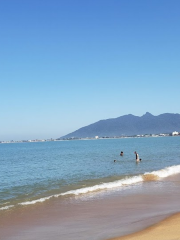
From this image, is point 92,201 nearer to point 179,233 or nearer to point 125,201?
point 125,201

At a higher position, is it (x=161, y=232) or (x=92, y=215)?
(x=161, y=232)

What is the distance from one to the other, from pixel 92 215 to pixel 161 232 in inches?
152

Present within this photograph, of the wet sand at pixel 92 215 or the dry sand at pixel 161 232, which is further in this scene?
the wet sand at pixel 92 215

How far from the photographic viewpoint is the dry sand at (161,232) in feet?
29.4

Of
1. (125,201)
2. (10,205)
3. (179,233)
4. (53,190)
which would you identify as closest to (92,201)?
(125,201)

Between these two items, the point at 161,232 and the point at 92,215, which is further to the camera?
the point at 92,215

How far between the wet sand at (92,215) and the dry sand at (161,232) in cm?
21

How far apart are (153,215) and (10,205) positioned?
757cm

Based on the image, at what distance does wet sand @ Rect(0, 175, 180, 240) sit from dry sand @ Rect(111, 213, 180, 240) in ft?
0.70

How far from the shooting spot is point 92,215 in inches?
500

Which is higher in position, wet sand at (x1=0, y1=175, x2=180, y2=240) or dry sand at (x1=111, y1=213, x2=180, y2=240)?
dry sand at (x1=111, y1=213, x2=180, y2=240)

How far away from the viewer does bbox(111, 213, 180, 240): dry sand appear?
8.98 meters

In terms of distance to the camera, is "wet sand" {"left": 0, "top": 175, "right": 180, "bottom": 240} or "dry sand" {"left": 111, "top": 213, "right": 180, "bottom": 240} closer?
"dry sand" {"left": 111, "top": 213, "right": 180, "bottom": 240}

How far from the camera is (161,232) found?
9516mm
